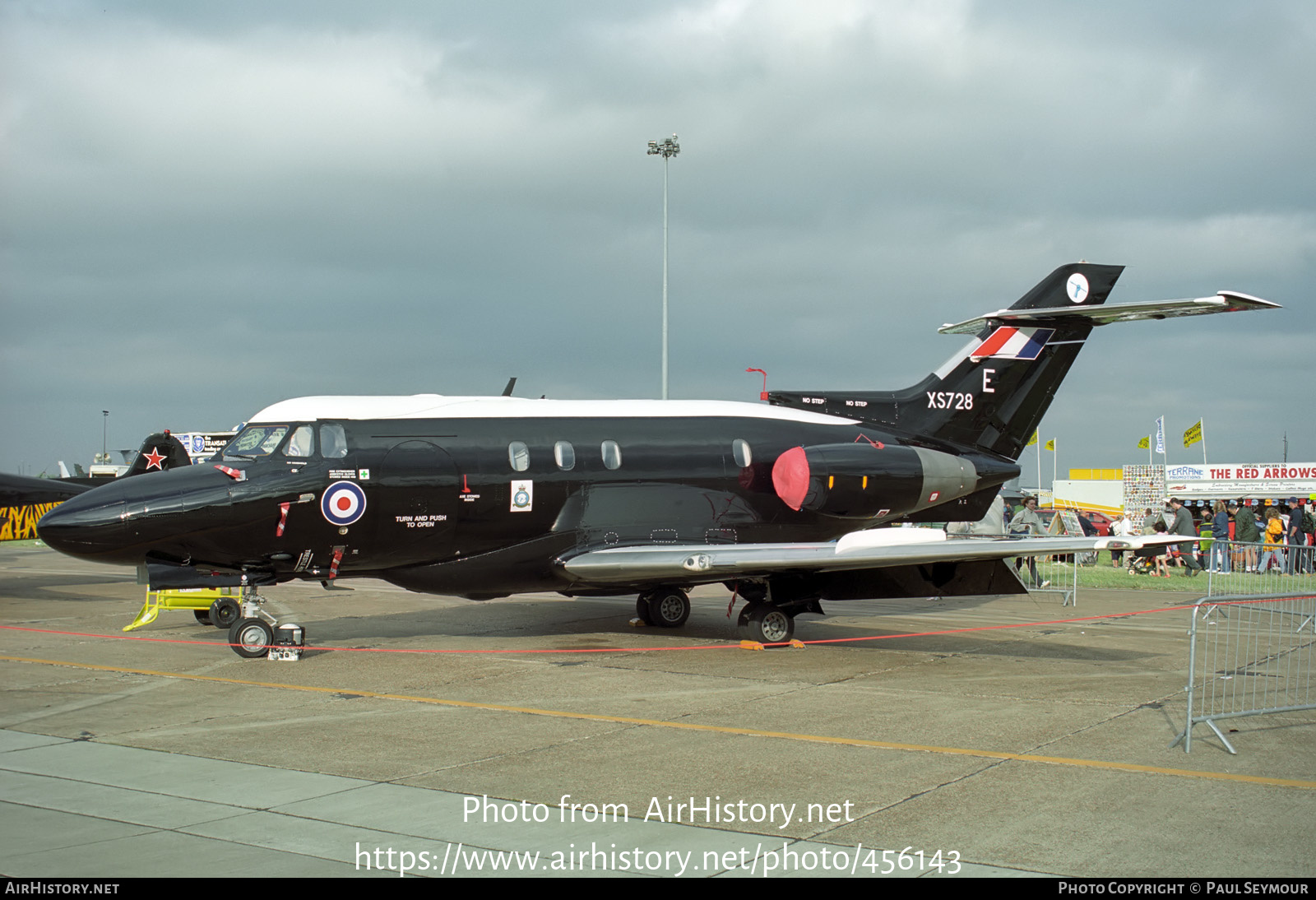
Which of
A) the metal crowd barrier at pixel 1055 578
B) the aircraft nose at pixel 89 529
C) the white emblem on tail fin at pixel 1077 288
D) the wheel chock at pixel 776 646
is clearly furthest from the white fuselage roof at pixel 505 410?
the metal crowd barrier at pixel 1055 578

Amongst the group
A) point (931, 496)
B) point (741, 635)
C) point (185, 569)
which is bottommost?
Result: point (741, 635)

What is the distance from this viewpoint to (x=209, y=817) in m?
6.17

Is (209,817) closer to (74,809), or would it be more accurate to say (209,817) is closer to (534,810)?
(74,809)

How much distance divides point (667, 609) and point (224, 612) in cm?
655

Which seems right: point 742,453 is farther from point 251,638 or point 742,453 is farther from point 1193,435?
point 1193,435

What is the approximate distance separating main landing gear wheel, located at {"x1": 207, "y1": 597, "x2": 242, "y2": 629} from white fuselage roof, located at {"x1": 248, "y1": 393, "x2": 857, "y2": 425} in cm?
393

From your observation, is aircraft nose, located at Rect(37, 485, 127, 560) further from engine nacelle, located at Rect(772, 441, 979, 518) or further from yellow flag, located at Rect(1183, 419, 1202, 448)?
yellow flag, located at Rect(1183, 419, 1202, 448)

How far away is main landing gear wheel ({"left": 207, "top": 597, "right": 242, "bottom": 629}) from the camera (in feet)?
51.7

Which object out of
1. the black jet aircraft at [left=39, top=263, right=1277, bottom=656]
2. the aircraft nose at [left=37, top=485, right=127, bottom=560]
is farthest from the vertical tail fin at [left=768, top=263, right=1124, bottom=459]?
the aircraft nose at [left=37, top=485, right=127, bottom=560]

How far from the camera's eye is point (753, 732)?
8672mm

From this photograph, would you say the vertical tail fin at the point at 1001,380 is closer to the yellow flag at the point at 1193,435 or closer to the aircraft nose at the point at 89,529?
the aircraft nose at the point at 89,529

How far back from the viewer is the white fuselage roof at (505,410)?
13438mm
